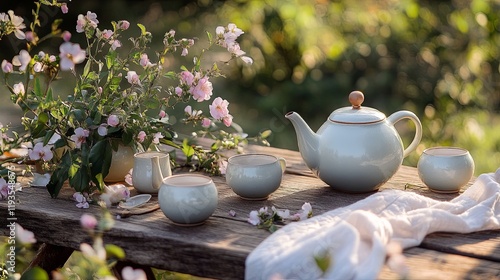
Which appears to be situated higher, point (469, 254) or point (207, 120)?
point (207, 120)

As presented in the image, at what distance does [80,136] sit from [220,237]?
41 centimetres

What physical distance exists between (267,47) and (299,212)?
2.75 metres

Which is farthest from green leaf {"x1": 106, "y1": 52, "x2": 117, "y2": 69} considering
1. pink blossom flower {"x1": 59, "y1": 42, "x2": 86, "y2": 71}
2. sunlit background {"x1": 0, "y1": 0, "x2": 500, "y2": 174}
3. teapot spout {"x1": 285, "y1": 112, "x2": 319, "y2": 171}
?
sunlit background {"x1": 0, "y1": 0, "x2": 500, "y2": 174}

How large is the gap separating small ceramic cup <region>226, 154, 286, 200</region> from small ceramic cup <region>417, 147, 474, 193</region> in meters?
0.33

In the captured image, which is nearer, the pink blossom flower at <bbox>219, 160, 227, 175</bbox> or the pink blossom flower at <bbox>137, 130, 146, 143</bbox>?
the pink blossom flower at <bbox>137, 130, 146, 143</bbox>

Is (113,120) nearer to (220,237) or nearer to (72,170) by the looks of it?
(72,170)

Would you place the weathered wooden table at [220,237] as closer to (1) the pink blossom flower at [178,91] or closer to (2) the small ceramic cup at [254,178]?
(2) the small ceramic cup at [254,178]

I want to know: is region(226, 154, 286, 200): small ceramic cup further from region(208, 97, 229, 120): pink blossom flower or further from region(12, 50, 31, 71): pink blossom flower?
region(12, 50, 31, 71): pink blossom flower

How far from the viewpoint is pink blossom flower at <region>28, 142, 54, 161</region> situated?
1489mm

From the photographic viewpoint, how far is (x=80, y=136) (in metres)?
1.46

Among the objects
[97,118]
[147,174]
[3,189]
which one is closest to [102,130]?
[97,118]

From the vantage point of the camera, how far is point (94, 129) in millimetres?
1487

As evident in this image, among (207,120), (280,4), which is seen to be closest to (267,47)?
(280,4)

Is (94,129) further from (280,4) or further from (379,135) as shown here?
(280,4)
